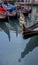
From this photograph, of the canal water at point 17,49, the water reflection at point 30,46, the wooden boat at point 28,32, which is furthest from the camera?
the wooden boat at point 28,32

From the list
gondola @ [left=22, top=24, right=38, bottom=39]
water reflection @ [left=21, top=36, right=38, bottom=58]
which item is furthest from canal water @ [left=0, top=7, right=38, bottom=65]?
gondola @ [left=22, top=24, right=38, bottom=39]

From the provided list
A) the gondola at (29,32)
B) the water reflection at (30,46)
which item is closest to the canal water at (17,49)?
the water reflection at (30,46)

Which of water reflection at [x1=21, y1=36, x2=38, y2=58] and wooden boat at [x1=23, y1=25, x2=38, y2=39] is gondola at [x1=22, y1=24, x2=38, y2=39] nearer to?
wooden boat at [x1=23, y1=25, x2=38, y2=39]

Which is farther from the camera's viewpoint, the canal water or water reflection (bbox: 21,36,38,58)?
water reflection (bbox: 21,36,38,58)

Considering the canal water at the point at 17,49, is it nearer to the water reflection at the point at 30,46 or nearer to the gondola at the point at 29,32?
the water reflection at the point at 30,46

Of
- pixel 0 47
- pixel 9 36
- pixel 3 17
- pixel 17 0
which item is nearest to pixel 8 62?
pixel 0 47

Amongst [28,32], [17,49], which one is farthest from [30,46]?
[28,32]

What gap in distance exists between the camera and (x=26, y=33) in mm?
9633

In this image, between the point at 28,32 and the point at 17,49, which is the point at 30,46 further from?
the point at 28,32

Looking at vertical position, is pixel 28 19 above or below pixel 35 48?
Result: below

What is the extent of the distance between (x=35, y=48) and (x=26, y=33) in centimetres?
110

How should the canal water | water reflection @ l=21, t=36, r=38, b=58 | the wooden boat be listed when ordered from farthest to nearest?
the wooden boat
water reflection @ l=21, t=36, r=38, b=58
the canal water

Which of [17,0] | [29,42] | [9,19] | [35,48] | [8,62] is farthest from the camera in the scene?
[17,0]

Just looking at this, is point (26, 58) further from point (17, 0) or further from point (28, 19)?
point (17, 0)
